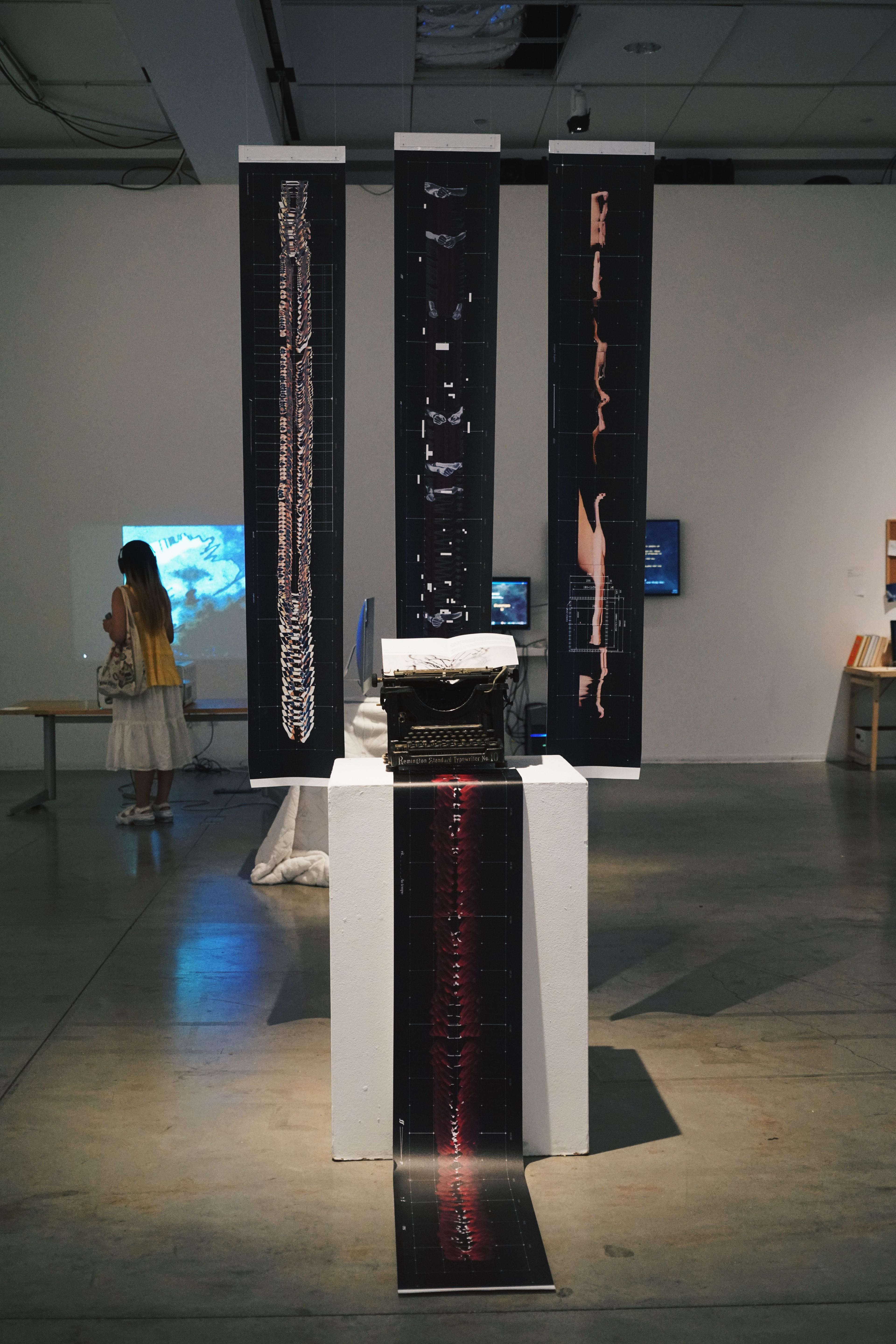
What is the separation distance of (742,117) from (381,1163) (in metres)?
7.15

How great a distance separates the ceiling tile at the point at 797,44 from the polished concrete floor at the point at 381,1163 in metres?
4.42

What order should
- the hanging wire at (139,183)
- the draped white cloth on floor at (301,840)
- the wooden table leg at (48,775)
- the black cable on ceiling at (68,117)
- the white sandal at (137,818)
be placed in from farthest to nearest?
the hanging wire at (139,183) < the wooden table leg at (48,775) < the black cable on ceiling at (68,117) < the white sandal at (137,818) < the draped white cloth on floor at (301,840)

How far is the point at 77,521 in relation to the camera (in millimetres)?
8055

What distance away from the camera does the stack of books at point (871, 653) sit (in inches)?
320

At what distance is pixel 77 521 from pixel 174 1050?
5451 mm

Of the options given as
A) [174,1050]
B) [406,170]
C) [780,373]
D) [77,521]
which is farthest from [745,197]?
[174,1050]

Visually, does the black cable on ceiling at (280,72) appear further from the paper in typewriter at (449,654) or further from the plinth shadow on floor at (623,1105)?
the plinth shadow on floor at (623,1105)

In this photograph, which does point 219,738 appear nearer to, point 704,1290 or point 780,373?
point 780,373

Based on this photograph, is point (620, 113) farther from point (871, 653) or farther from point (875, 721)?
point (875, 721)

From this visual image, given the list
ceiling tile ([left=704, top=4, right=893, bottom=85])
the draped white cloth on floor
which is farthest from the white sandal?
ceiling tile ([left=704, top=4, right=893, bottom=85])

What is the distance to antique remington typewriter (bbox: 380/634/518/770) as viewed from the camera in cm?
282

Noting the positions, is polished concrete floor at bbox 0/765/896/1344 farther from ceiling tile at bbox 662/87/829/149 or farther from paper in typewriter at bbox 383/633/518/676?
ceiling tile at bbox 662/87/829/149

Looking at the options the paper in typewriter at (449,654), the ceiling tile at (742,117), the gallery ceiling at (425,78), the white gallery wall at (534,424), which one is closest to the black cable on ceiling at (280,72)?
the gallery ceiling at (425,78)

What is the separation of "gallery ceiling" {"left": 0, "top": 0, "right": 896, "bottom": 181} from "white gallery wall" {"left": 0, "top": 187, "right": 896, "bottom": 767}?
36 centimetres
